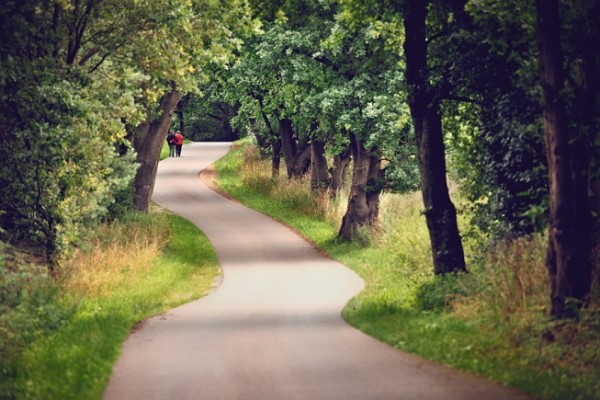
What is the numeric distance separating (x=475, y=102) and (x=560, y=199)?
22.8ft

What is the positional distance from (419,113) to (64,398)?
33.8 ft

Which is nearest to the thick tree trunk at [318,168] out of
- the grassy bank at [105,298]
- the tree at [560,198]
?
the grassy bank at [105,298]

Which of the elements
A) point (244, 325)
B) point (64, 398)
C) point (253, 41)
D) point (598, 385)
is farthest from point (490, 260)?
point (253, 41)

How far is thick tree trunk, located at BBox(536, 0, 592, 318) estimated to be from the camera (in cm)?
1370

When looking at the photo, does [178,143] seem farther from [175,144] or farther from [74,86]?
[74,86]

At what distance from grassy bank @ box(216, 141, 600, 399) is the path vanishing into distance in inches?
15.9

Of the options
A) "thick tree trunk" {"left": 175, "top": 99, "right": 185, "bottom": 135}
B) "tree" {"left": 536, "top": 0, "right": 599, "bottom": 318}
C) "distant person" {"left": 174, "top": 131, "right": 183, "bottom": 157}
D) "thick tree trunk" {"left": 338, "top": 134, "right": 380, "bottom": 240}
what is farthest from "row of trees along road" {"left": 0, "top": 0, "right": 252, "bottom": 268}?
"thick tree trunk" {"left": 175, "top": 99, "right": 185, "bottom": 135}

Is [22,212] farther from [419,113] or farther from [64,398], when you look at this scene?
[64,398]

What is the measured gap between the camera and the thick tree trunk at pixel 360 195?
34719 millimetres

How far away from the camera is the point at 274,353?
14.9m

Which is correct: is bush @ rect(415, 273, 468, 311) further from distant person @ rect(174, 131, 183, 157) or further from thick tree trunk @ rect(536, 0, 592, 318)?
distant person @ rect(174, 131, 183, 157)

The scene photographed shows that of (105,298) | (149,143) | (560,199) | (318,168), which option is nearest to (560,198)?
(560,199)

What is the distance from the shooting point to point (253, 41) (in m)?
35.6

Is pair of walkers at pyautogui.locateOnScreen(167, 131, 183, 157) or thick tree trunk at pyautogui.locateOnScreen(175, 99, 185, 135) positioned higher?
thick tree trunk at pyautogui.locateOnScreen(175, 99, 185, 135)
